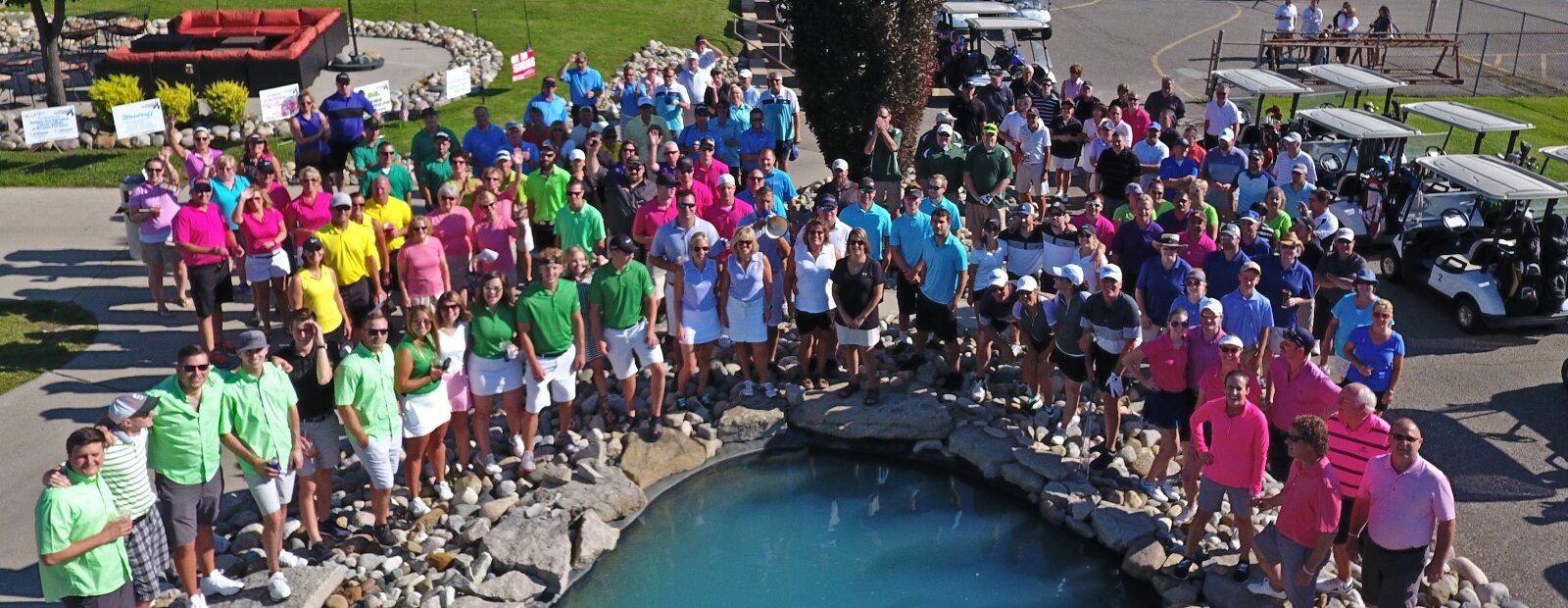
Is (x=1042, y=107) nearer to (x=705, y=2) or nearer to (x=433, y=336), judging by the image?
(x=433, y=336)

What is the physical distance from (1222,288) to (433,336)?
257 inches

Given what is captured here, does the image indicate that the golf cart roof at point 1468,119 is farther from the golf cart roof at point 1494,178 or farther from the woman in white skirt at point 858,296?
the woman in white skirt at point 858,296

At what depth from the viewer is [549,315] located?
35.7 feet

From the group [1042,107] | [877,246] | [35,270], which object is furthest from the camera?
[1042,107]

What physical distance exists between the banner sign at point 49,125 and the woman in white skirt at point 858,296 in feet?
43.8

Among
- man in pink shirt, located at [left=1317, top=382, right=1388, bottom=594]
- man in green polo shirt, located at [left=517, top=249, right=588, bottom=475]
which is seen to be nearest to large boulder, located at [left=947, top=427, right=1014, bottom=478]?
man in pink shirt, located at [left=1317, top=382, right=1388, bottom=594]

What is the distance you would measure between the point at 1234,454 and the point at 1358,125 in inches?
370

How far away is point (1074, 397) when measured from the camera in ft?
38.6

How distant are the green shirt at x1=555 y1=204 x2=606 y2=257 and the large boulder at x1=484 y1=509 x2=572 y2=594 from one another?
3.31 m

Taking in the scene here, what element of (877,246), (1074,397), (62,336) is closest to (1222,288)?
(1074,397)

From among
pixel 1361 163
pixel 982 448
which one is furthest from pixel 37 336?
pixel 1361 163

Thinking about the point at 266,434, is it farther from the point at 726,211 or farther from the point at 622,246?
the point at 726,211

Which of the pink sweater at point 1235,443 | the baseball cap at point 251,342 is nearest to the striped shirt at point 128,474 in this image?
the baseball cap at point 251,342

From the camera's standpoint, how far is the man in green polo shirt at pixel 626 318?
1143 centimetres
